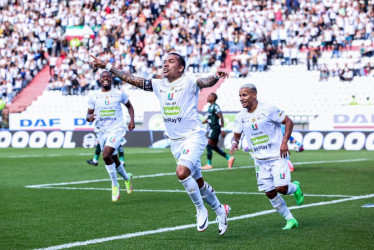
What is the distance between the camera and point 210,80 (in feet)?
32.2

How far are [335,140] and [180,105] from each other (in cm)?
2347

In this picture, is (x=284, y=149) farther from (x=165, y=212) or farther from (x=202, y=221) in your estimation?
(x=165, y=212)

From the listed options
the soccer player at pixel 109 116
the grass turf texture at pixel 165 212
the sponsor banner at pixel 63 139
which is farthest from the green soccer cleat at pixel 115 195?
the sponsor banner at pixel 63 139

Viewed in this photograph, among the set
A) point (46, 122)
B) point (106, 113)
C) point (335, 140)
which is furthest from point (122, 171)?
point (46, 122)

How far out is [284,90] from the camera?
40.8 meters

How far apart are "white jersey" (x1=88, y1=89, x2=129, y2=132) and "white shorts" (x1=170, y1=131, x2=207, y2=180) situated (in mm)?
5184

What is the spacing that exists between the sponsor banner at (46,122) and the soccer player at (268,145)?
102 feet

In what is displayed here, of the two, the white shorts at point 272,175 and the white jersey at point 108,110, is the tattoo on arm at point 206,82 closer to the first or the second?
the white shorts at point 272,175

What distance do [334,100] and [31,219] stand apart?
28.9 meters

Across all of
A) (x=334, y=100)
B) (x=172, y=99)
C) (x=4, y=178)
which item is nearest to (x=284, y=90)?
(x=334, y=100)

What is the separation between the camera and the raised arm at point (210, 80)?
31.1 feet

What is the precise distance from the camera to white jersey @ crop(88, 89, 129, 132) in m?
15.5

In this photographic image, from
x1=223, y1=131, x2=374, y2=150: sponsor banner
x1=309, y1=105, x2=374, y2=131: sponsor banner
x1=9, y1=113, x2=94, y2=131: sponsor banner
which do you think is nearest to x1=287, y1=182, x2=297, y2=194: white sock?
x1=223, y1=131, x2=374, y2=150: sponsor banner

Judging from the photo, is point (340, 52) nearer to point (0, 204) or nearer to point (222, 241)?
point (0, 204)
